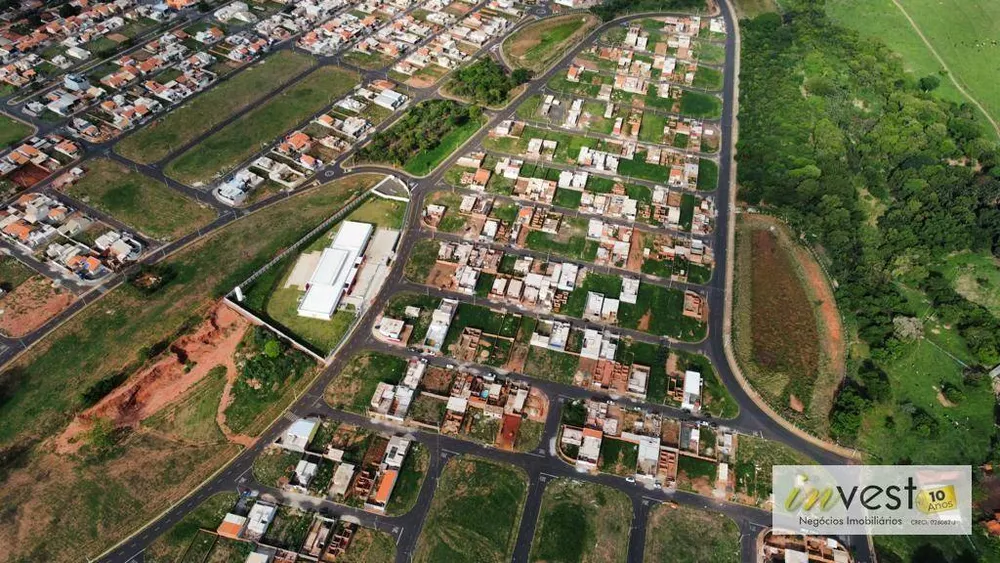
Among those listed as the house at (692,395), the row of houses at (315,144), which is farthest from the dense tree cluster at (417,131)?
the house at (692,395)

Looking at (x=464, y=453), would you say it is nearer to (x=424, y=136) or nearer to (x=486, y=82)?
(x=424, y=136)

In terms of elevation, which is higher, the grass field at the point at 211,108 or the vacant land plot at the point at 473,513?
the grass field at the point at 211,108

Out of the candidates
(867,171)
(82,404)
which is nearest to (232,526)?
(82,404)

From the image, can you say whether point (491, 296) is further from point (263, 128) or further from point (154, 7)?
point (154, 7)

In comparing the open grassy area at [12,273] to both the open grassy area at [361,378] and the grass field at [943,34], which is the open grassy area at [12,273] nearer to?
the open grassy area at [361,378]

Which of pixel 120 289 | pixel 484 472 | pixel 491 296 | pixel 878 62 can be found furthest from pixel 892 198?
pixel 120 289

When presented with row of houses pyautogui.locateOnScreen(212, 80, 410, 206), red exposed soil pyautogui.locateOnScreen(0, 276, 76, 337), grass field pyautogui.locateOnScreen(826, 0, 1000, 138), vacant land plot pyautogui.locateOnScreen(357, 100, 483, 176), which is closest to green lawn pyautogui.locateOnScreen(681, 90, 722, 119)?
vacant land plot pyautogui.locateOnScreen(357, 100, 483, 176)
